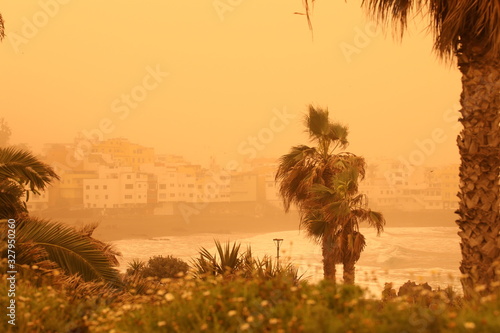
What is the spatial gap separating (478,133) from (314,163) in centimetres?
1188

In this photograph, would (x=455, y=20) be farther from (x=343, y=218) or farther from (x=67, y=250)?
(x=343, y=218)

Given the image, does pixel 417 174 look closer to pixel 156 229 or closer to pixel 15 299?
pixel 156 229

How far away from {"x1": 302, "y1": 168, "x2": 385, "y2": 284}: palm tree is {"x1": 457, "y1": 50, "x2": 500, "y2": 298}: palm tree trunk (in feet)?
29.4

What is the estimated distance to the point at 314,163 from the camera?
18.6 metres

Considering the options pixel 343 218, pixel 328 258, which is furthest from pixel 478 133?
pixel 328 258

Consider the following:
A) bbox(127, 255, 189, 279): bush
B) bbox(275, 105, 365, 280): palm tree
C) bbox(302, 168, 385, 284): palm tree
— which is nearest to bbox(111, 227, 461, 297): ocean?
bbox(127, 255, 189, 279): bush

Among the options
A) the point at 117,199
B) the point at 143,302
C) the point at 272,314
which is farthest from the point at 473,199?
the point at 117,199

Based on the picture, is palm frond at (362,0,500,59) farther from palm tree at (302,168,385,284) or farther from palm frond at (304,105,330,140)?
palm frond at (304,105,330,140)

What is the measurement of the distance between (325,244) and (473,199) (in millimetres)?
10433

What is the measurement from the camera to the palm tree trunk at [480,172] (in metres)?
6.61

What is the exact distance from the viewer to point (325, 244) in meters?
16.9

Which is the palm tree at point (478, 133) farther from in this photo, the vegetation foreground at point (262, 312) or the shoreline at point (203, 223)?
the shoreline at point (203, 223)

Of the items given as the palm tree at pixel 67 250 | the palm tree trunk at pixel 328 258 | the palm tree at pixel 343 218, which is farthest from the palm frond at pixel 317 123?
the palm tree at pixel 67 250

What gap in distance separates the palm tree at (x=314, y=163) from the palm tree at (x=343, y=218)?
71 centimetres
